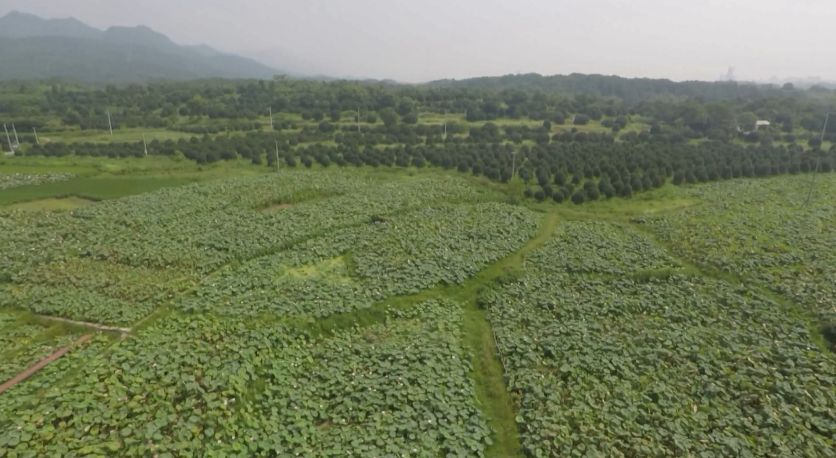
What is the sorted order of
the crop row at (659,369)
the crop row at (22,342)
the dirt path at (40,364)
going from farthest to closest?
the crop row at (22,342) < the dirt path at (40,364) < the crop row at (659,369)

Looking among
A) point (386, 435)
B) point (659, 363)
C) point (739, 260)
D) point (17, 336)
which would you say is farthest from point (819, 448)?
point (17, 336)

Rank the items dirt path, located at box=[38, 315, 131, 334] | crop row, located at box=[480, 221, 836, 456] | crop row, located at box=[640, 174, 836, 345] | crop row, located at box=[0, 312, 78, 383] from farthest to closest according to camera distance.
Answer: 1. crop row, located at box=[640, 174, 836, 345]
2. dirt path, located at box=[38, 315, 131, 334]
3. crop row, located at box=[0, 312, 78, 383]
4. crop row, located at box=[480, 221, 836, 456]

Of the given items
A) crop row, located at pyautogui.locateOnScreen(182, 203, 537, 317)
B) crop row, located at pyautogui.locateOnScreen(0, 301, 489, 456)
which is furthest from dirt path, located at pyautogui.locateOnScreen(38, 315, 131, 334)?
crop row, located at pyautogui.locateOnScreen(182, 203, 537, 317)

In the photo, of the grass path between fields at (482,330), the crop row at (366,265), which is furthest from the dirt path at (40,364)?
the grass path between fields at (482,330)

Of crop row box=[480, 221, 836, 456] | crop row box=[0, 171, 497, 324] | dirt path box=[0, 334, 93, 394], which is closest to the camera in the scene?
crop row box=[480, 221, 836, 456]

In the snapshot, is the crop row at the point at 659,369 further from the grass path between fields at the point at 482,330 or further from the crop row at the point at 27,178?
the crop row at the point at 27,178

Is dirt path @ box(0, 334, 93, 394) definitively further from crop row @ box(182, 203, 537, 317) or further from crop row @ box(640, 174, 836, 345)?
crop row @ box(640, 174, 836, 345)

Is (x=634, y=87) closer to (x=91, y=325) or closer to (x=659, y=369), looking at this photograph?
(x=659, y=369)
